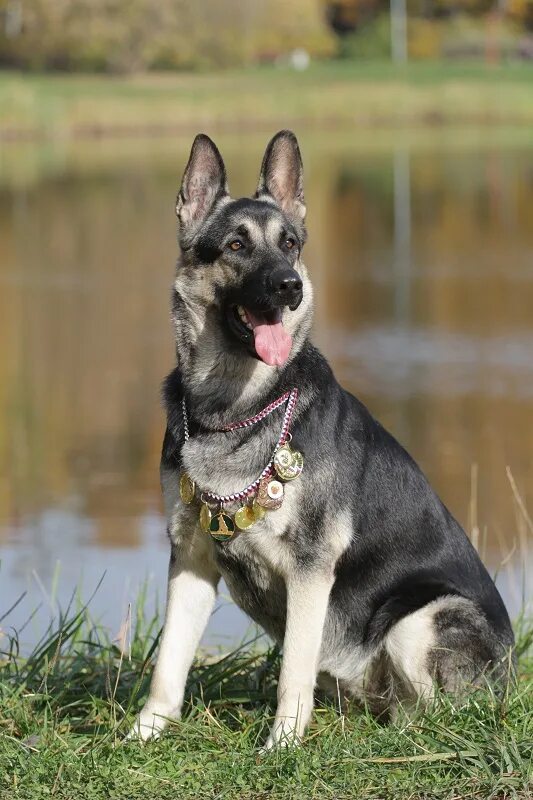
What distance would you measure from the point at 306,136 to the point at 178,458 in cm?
4573

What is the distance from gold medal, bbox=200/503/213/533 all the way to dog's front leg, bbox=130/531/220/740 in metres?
0.12

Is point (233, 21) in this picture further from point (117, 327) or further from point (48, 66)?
point (117, 327)

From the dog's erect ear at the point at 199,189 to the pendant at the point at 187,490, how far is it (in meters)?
1.00

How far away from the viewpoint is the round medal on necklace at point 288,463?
4.82m

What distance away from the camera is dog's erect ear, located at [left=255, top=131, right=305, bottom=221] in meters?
5.33

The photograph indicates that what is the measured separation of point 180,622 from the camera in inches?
198

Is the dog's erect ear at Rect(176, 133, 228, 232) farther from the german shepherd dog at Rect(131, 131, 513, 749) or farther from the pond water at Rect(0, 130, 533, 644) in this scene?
the pond water at Rect(0, 130, 533, 644)

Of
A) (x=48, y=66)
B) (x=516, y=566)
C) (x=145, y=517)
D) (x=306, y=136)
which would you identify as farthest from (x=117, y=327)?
(x=48, y=66)

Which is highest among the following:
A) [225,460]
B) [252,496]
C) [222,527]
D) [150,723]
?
[225,460]

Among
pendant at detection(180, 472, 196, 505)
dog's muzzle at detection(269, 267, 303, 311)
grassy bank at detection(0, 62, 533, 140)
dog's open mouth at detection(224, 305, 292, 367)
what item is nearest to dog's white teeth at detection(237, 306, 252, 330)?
dog's open mouth at detection(224, 305, 292, 367)

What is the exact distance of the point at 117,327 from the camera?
57.7 feet

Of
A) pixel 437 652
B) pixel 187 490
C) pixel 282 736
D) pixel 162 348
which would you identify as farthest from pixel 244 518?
pixel 162 348

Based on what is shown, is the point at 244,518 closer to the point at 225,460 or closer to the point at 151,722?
the point at 225,460

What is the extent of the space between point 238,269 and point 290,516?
94cm
